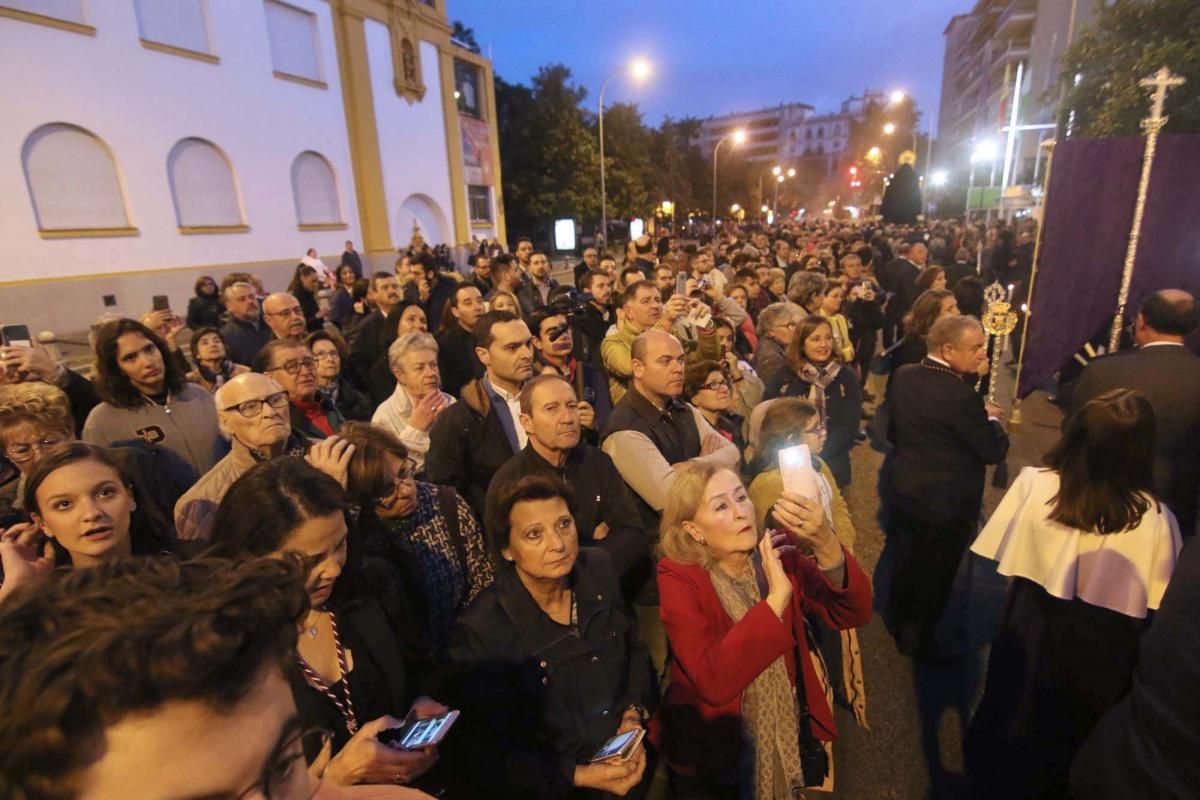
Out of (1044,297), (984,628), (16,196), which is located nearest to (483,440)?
(984,628)

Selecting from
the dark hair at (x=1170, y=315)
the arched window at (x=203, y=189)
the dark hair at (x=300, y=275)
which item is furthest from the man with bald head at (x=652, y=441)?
the arched window at (x=203, y=189)

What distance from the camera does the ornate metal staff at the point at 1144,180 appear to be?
474cm

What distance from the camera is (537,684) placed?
2.02 meters

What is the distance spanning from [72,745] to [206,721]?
120 mm

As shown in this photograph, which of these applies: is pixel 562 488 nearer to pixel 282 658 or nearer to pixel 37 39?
pixel 282 658

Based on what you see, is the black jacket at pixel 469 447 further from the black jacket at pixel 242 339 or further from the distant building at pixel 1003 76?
the distant building at pixel 1003 76

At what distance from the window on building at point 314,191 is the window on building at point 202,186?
2.07 m

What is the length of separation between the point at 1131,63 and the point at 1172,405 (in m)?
12.2

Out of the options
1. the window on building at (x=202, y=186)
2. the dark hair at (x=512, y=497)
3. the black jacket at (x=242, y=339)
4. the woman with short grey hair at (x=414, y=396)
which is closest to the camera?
the dark hair at (x=512, y=497)

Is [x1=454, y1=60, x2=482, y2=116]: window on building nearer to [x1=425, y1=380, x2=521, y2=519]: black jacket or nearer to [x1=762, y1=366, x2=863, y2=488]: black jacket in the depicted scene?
[x1=762, y1=366, x2=863, y2=488]: black jacket

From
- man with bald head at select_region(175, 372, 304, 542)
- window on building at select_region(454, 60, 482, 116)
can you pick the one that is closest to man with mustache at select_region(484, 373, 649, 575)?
man with bald head at select_region(175, 372, 304, 542)

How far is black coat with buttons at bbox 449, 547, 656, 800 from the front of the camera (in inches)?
74.8

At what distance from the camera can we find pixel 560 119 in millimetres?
33562

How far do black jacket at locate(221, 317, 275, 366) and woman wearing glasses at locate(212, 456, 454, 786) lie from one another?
4253 mm
